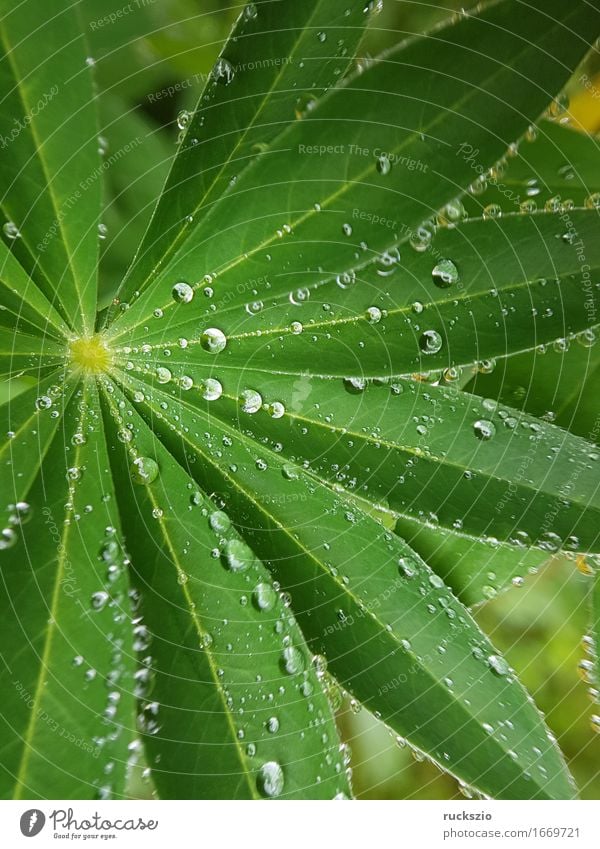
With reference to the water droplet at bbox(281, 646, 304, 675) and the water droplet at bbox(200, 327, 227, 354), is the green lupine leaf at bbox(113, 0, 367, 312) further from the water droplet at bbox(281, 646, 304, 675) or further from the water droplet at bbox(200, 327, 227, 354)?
the water droplet at bbox(281, 646, 304, 675)

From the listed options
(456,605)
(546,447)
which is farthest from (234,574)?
(546,447)

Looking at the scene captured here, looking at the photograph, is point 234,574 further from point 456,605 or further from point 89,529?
point 456,605

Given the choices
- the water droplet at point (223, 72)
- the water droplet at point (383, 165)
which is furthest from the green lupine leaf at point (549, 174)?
the water droplet at point (223, 72)

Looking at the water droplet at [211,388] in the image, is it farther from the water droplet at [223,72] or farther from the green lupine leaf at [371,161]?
the water droplet at [223,72]

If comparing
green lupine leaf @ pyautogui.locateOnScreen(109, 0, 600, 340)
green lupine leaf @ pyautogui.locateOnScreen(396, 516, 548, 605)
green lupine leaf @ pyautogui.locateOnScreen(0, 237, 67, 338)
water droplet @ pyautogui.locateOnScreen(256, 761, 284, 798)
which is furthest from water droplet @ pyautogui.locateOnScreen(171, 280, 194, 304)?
water droplet @ pyautogui.locateOnScreen(256, 761, 284, 798)

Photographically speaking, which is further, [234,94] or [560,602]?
[560,602]

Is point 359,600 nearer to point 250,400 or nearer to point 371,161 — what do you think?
point 250,400
